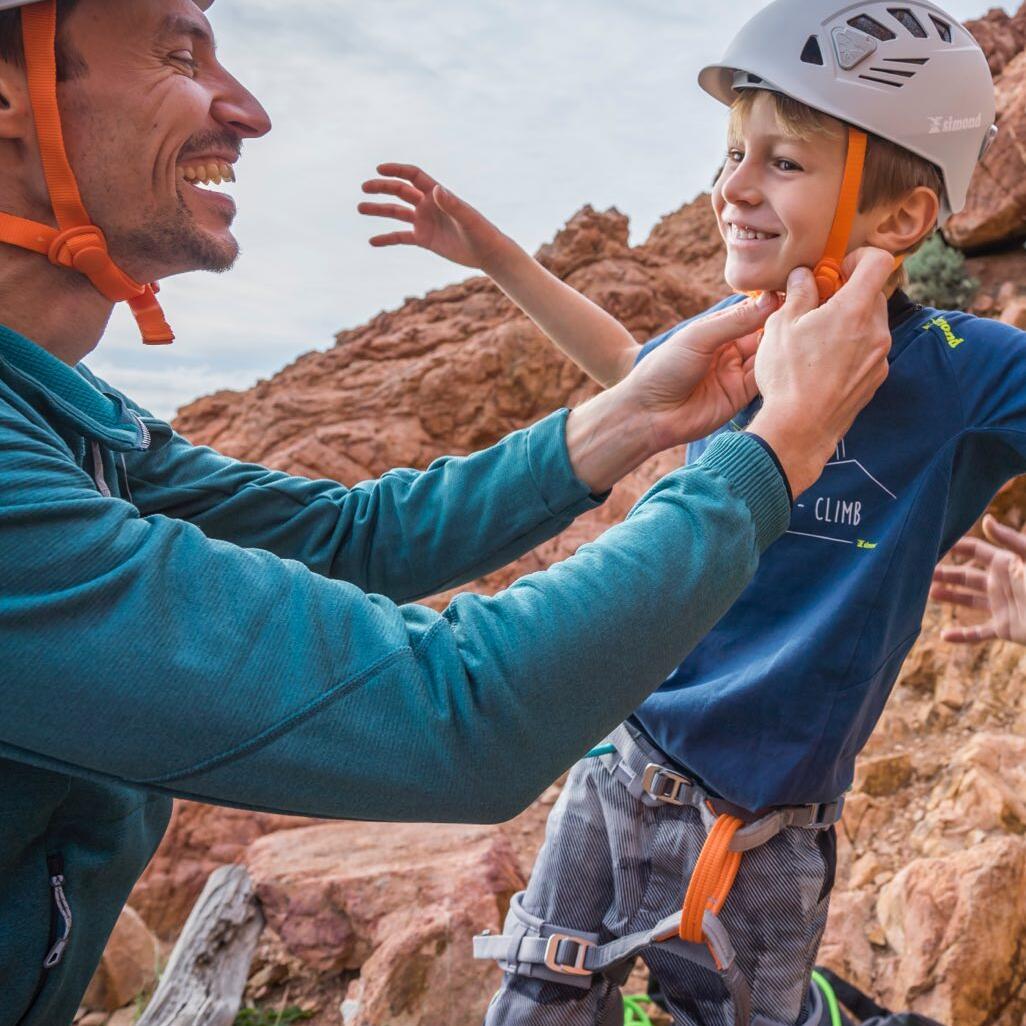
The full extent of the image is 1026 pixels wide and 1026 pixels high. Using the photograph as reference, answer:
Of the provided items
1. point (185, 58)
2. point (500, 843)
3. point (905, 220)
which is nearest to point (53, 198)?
point (185, 58)

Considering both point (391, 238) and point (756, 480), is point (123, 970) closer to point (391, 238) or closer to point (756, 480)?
point (391, 238)

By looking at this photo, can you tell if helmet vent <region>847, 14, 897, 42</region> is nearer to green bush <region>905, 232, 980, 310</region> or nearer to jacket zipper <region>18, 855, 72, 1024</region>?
jacket zipper <region>18, 855, 72, 1024</region>

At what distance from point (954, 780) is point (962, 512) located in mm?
3511

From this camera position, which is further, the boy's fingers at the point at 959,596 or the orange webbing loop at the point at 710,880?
the boy's fingers at the point at 959,596

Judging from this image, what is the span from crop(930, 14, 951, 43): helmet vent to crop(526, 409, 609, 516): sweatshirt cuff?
1588 mm

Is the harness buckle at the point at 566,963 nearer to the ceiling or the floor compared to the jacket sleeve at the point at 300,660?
nearer to the floor

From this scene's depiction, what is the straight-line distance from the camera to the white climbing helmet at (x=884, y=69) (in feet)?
7.07

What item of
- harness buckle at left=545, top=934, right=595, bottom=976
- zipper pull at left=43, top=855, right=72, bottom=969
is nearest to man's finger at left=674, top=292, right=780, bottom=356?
harness buckle at left=545, top=934, right=595, bottom=976

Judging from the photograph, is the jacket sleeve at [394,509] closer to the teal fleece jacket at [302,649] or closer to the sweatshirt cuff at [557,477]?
the sweatshirt cuff at [557,477]

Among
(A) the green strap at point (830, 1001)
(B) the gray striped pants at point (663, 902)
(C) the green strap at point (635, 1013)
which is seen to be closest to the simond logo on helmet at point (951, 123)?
(B) the gray striped pants at point (663, 902)

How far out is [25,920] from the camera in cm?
164

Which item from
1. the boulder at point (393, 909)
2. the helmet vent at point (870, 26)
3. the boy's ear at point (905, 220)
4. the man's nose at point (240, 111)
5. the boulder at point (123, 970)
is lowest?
the boulder at point (123, 970)

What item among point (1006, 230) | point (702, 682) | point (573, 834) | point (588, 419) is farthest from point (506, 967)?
point (1006, 230)

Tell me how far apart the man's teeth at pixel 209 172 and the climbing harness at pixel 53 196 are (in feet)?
0.89
